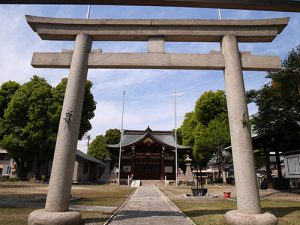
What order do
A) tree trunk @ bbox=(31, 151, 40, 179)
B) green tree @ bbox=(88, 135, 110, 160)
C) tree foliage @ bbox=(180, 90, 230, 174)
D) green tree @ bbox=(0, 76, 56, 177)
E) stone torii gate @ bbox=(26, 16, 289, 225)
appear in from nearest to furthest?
stone torii gate @ bbox=(26, 16, 289, 225) < green tree @ bbox=(0, 76, 56, 177) < tree trunk @ bbox=(31, 151, 40, 179) < tree foliage @ bbox=(180, 90, 230, 174) < green tree @ bbox=(88, 135, 110, 160)

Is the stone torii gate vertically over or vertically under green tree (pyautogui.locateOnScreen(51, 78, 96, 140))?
under

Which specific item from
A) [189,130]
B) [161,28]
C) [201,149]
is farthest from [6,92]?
[161,28]

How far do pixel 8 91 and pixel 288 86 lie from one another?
32.7 m

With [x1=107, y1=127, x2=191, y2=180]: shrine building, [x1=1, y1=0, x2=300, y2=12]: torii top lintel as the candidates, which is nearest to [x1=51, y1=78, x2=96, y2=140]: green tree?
[x1=107, y1=127, x2=191, y2=180]: shrine building

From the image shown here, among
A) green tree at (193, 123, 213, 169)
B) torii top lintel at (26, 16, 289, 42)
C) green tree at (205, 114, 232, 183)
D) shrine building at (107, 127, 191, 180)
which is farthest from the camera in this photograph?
green tree at (193, 123, 213, 169)

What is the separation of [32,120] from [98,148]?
1373 inches

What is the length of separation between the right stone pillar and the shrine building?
3138 cm

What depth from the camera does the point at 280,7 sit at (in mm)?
4699

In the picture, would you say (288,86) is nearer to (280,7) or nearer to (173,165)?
(280,7)

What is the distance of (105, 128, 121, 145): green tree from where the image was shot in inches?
2549

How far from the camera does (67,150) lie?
785 cm

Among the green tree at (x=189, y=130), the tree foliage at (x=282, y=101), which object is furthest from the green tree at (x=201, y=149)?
the tree foliage at (x=282, y=101)

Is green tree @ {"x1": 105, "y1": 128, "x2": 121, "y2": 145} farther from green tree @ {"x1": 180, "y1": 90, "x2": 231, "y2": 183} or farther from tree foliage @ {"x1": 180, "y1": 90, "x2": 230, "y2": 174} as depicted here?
green tree @ {"x1": 180, "y1": 90, "x2": 231, "y2": 183}

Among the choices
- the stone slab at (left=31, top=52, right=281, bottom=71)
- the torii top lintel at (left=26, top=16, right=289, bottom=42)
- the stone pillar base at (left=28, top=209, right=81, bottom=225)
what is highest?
the torii top lintel at (left=26, top=16, right=289, bottom=42)
